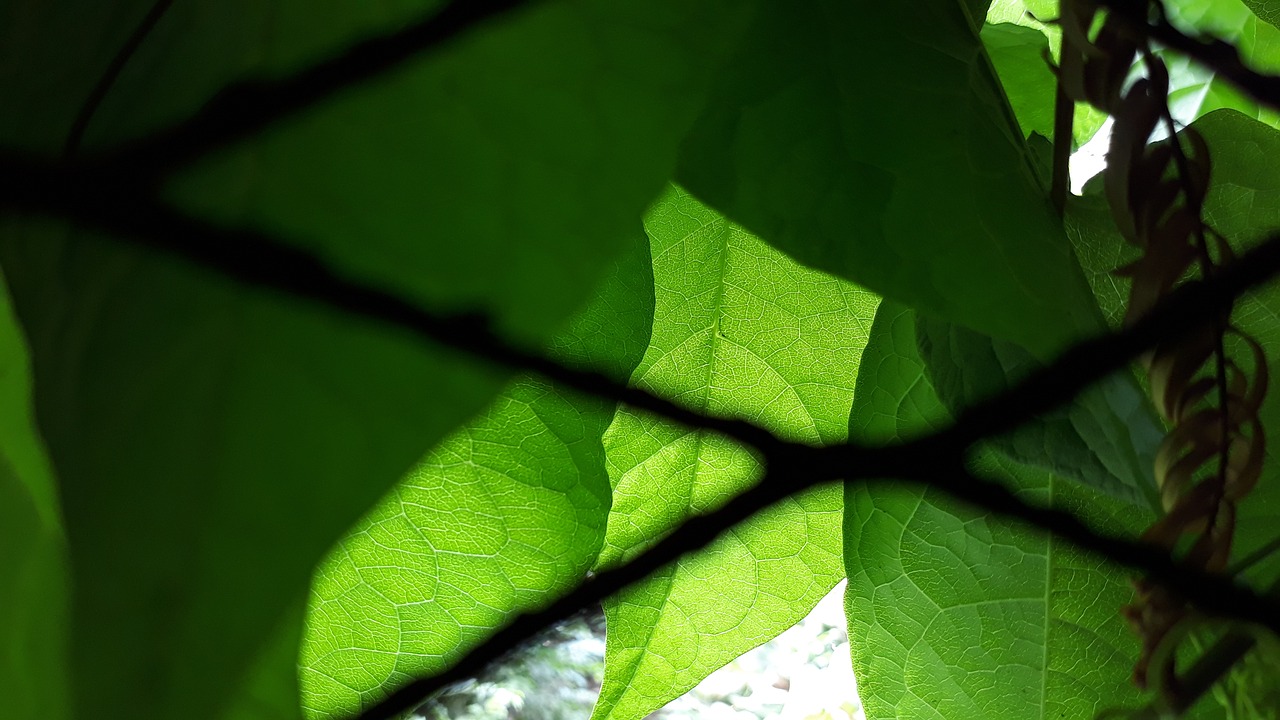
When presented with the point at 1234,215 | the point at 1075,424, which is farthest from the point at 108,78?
the point at 1234,215

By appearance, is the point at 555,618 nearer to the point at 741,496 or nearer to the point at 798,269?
the point at 741,496

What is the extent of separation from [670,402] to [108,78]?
0.28 ft

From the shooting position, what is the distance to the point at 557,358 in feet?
0.30

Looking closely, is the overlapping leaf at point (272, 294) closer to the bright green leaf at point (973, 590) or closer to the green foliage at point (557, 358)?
the green foliage at point (557, 358)

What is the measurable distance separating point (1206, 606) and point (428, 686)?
67 millimetres

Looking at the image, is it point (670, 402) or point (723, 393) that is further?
point (723, 393)

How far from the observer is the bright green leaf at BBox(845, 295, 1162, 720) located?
211 mm

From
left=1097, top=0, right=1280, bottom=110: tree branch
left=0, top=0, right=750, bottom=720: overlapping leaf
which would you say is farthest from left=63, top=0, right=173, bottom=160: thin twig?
left=1097, top=0, right=1280, bottom=110: tree branch

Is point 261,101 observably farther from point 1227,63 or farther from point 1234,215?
point 1234,215

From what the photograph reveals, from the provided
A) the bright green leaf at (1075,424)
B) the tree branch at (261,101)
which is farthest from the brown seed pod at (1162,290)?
the tree branch at (261,101)

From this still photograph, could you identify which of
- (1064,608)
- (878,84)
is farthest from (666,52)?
(1064,608)

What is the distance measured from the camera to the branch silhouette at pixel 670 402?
7 centimetres

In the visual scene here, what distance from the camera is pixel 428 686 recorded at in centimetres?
8

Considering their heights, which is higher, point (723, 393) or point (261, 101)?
point (261, 101)
